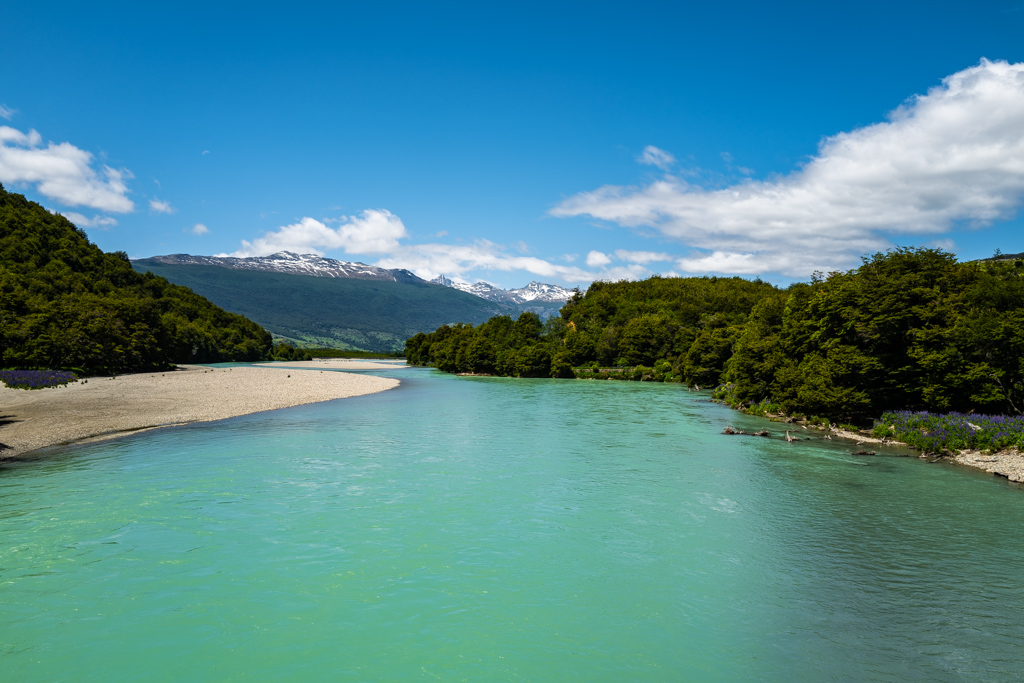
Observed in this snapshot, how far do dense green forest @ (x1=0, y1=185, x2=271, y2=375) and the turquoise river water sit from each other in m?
54.2

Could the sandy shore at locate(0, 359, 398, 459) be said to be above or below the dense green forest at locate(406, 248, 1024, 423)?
below

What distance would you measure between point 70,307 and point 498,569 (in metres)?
85.1

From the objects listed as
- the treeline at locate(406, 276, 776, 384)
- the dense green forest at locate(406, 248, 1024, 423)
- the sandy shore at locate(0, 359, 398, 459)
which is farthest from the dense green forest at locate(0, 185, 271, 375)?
the dense green forest at locate(406, 248, 1024, 423)

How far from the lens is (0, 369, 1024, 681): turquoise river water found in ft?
31.6

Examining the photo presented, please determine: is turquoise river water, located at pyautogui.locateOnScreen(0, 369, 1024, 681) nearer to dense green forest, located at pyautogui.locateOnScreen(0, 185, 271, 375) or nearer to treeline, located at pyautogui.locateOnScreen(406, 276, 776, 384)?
dense green forest, located at pyautogui.locateOnScreen(0, 185, 271, 375)

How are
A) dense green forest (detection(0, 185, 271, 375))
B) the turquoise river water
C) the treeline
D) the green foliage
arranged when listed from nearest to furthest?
the turquoise river water, the green foliage, dense green forest (detection(0, 185, 271, 375)), the treeline

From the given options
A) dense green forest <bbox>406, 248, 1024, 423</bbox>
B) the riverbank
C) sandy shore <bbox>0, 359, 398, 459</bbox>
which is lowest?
sandy shore <bbox>0, 359, 398, 459</bbox>

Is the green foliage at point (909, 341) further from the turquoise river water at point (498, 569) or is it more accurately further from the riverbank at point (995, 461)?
the turquoise river water at point (498, 569)

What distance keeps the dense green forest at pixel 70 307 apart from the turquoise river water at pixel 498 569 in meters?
54.2

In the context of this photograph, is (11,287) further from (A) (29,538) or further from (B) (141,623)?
(B) (141,623)

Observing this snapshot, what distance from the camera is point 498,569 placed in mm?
13453

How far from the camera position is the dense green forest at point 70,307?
64.8 meters

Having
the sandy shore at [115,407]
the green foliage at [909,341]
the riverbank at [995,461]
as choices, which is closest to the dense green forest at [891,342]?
the green foliage at [909,341]

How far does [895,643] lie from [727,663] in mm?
3455
